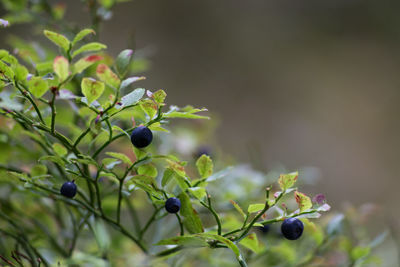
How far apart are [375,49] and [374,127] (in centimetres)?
59

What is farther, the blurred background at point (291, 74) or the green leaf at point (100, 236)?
the blurred background at point (291, 74)

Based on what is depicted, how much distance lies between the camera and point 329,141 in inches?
103

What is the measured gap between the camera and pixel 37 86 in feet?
1.44

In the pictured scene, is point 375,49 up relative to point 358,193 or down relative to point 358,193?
up

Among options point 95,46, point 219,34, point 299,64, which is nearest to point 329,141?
point 299,64

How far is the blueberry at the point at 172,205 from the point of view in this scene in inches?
17.8

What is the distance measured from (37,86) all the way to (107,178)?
11.1 inches

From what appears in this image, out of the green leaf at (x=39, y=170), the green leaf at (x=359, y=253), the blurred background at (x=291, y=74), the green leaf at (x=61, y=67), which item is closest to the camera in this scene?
the green leaf at (x=61, y=67)

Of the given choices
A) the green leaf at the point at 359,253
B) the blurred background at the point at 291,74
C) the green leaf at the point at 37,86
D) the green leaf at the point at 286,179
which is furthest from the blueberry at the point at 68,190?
the blurred background at the point at 291,74

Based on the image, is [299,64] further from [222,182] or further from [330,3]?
[222,182]

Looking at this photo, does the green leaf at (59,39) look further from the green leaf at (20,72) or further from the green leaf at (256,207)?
the green leaf at (256,207)

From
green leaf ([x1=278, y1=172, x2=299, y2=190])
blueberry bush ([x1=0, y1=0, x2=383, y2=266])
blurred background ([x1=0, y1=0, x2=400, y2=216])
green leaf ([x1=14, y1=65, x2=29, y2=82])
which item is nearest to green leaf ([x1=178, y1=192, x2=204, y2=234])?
blueberry bush ([x1=0, y1=0, x2=383, y2=266])

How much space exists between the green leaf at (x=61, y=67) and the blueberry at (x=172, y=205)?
163 millimetres

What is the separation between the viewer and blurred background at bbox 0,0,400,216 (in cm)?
256
